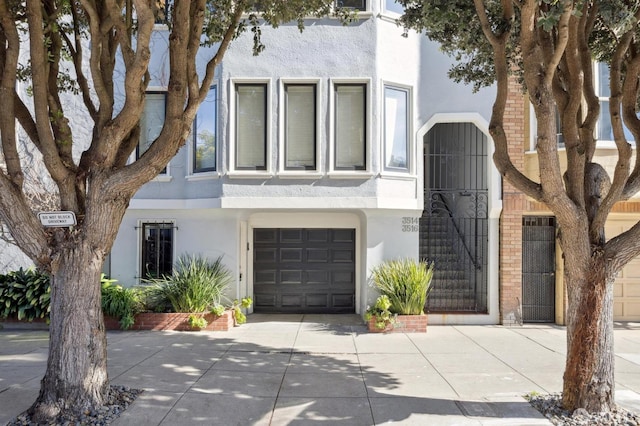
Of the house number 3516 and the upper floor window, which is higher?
the upper floor window

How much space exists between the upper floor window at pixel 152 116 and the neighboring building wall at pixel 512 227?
727 centimetres

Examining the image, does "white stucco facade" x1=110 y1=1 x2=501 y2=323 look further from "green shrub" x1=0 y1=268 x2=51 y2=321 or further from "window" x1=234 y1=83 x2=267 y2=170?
"green shrub" x1=0 y1=268 x2=51 y2=321

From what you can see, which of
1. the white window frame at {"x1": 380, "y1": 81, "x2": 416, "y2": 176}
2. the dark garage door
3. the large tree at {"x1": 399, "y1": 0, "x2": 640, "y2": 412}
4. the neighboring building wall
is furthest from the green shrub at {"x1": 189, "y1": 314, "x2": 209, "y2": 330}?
the large tree at {"x1": 399, "y1": 0, "x2": 640, "y2": 412}

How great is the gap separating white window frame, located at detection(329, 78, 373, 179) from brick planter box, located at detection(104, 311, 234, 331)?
142 inches

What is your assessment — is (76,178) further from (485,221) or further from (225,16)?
(485,221)

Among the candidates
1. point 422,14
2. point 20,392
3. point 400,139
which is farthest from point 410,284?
point 20,392

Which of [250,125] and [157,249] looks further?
[157,249]

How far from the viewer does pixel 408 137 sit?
1015 centimetres

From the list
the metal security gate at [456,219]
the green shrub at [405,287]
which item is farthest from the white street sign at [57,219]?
the metal security gate at [456,219]

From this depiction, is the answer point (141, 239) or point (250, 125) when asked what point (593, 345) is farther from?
point (141, 239)

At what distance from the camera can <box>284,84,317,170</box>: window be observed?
984 centimetres

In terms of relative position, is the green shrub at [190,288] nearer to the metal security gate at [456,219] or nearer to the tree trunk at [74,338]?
the tree trunk at [74,338]

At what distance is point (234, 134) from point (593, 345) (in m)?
7.24

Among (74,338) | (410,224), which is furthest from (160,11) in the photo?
(410,224)
